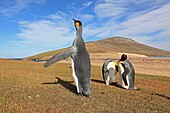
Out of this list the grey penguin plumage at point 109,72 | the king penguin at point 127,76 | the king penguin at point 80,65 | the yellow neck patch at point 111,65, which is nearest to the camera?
the king penguin at point 80,65

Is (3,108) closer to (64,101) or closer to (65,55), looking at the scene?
(64,101)

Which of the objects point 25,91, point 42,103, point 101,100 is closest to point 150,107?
point 101,100

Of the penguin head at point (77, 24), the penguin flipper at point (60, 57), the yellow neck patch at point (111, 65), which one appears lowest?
the yellow neck patch at point (111, 65)

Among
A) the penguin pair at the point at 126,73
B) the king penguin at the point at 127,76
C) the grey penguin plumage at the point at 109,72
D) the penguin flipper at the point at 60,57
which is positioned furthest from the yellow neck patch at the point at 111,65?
the penguin flipper at the point at 60,57

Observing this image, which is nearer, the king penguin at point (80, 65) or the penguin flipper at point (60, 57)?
the king penguin at point (80, 65)

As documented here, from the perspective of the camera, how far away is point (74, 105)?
8086 mm

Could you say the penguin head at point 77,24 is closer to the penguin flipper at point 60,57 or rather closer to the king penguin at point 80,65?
the king penguin at point 80,65

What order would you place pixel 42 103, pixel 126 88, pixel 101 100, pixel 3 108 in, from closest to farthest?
pixel 3 108 → pixel 42 103 → pixel 101 100 → pixel 126 88

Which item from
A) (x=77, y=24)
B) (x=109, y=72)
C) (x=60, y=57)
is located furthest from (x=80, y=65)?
(x=109, y=72)

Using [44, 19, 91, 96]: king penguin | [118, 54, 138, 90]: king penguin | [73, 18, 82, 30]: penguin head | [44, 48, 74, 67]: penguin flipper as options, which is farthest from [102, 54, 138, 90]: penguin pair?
[44, 48, 74, 67]: penguin flipper

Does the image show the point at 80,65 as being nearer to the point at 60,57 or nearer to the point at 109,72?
the point at 60,57

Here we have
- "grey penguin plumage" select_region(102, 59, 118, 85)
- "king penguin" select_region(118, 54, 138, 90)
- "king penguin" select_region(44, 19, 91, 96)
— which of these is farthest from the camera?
"grey penguin plumage" select_region(102, 59, 118, 85)

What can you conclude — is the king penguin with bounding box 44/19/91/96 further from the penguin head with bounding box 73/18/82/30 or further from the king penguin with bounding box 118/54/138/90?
the king penguin with bounding box 118/54/138/90

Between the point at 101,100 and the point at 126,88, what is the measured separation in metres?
4.68
